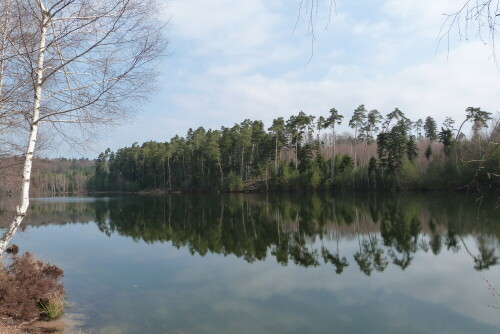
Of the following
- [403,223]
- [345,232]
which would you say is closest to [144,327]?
[345,232]

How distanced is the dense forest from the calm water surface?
26.3m

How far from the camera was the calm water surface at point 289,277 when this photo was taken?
941 centimetres

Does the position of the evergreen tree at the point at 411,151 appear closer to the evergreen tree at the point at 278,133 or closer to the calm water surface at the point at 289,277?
the evergreen tree at the point at 278,133

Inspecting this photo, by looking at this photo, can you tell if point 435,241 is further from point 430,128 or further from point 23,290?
point 430,128

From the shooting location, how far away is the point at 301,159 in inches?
2800

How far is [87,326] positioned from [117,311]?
1.29 m

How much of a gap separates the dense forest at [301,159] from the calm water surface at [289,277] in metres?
26.3

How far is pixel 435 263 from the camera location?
48.5 feet

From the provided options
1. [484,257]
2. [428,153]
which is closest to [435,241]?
[484,257]

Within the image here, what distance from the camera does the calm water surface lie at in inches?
371

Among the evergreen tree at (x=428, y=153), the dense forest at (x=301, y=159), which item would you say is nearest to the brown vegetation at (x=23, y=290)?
the dense forest at (x=301, y=159)

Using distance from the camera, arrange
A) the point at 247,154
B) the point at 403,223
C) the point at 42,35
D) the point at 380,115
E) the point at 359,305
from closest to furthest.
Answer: the point at 42,35 → the point at 359,305 → the point at 403,223 → the point at 380,115 → the point at 247,154

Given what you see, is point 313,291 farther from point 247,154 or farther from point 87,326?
point 247,154

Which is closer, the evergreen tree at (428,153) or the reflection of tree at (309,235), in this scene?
the reflection of tree at (309,235)
